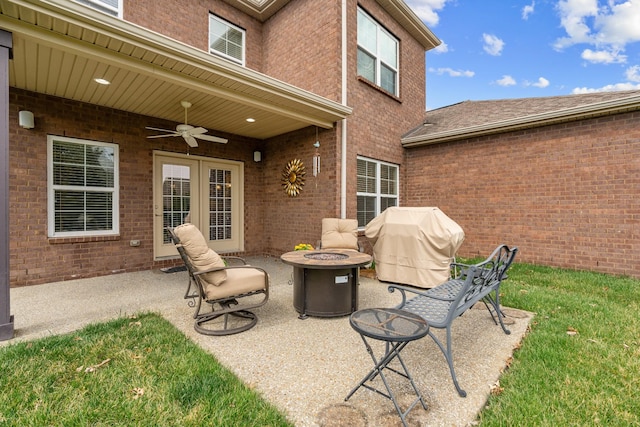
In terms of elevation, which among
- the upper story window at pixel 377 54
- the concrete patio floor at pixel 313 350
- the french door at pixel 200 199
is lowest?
the concrete patio floor at pixel 313 350

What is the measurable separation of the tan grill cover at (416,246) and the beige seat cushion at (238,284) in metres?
2.53

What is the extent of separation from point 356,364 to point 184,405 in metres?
1.29

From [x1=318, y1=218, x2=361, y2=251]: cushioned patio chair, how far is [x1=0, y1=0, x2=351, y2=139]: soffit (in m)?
2.05

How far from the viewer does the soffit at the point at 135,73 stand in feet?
10.4

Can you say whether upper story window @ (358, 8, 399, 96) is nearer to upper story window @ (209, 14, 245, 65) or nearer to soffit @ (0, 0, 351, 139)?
soffit @ (0, 0, 351, 139)

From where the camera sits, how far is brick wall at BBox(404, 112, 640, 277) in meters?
5.52

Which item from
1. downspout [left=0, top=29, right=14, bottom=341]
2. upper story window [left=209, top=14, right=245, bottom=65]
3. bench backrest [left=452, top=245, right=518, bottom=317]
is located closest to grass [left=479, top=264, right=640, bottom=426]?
bench backrest [left=452, top=245, right=518, bottom=317]

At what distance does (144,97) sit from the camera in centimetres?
503

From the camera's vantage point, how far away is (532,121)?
6.23 m

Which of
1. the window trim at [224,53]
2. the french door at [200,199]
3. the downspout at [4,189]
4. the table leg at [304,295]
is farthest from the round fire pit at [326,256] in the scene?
the window trim at [224,53]

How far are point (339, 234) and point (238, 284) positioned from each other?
2.73m

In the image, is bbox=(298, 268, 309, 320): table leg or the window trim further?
the window trim

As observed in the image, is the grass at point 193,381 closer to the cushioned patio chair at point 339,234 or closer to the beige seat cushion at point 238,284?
the beige seat cushion at point 238,284

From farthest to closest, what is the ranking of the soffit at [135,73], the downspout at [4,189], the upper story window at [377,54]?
the upper story window at [377,54] → the soffit at [135,73] → the downspout at [4,189]
